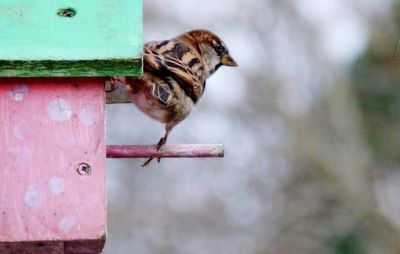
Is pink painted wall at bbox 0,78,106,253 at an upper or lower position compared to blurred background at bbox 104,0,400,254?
upper

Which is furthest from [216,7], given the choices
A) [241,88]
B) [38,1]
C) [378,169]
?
[38,1]

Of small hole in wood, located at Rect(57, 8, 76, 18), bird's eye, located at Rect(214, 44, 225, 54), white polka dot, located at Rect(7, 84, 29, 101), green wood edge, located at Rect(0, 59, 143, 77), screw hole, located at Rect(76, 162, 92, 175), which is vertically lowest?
screw hole, located at Rect(76, 162, 92, 175)

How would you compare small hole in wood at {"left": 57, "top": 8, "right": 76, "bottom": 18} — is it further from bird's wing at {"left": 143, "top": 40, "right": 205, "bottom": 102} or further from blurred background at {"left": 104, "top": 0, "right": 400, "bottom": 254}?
blurred background at {"left": 104, "top": 0, "right": 400, "bottom": 254}

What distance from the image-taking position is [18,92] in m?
2.61

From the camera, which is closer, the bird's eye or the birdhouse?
the birdhouse

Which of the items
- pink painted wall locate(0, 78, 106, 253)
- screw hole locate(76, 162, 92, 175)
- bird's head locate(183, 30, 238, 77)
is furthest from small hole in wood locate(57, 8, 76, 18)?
bird's head locate(183, 30, 238, 77)

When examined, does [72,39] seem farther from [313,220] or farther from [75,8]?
[313,220]

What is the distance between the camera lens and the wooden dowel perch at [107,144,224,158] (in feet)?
9.67

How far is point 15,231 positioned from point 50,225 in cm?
→ 7

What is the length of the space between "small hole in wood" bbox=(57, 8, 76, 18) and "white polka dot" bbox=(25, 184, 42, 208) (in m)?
0.34

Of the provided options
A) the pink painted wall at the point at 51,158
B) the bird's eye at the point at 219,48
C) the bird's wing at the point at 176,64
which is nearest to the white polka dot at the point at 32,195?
the pink painted wall at the point at 51,158

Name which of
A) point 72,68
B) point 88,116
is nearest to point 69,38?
point 72,68

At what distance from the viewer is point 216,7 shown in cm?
1040

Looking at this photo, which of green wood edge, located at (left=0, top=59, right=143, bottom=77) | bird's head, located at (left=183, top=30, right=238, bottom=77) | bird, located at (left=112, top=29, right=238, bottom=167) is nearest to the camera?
green wood edge, located at (left=0, top=59, right=143, bottom=77)
